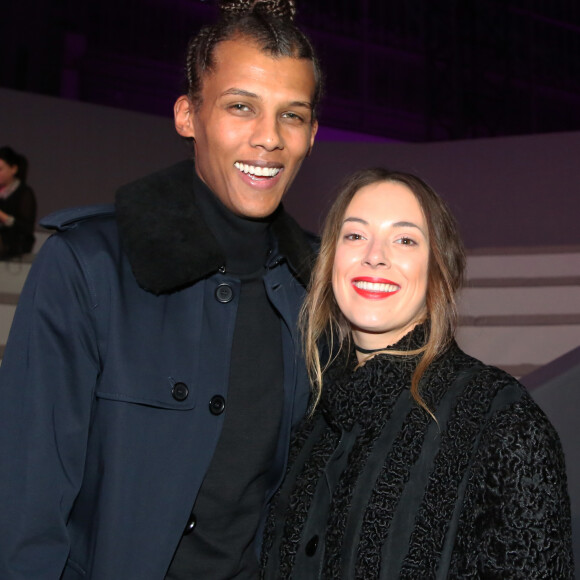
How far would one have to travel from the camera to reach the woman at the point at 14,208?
187 inches

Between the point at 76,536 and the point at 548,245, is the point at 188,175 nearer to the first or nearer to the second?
the point at 76,536

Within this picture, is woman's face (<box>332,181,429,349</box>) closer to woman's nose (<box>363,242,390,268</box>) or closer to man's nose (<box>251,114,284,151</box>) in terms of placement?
woman's nose (<box>363,242,390,268</box>)

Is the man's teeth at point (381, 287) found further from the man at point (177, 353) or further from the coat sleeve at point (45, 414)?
the coat sleeve at point (45, 414)

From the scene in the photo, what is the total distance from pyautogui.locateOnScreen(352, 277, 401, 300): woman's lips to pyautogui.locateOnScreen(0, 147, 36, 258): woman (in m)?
3.56

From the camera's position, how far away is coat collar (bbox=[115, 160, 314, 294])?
62.3 inches

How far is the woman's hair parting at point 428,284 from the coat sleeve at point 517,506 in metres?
0.24

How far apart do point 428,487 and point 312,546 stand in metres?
0.28

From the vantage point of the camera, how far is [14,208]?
4.86m

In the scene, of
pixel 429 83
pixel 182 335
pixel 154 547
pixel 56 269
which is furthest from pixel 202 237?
pixel 429 83

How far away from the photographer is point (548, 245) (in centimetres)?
538

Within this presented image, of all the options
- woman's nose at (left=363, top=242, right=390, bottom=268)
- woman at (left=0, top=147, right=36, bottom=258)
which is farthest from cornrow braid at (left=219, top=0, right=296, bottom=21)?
woman at (left=0, top=147, right=36, bottom=258)

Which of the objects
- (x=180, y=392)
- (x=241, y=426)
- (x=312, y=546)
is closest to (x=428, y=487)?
(x=312, y=546)

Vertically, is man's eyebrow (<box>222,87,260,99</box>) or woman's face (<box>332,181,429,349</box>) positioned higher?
man's eyebrow (<box>222,87,260,99</box>)

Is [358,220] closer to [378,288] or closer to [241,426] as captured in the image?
[378,288]
